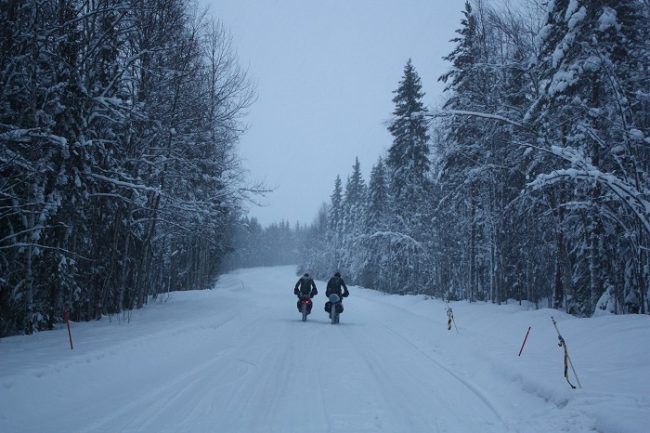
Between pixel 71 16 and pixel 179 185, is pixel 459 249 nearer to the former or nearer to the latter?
pixel 179 185

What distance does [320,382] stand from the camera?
6480 mm

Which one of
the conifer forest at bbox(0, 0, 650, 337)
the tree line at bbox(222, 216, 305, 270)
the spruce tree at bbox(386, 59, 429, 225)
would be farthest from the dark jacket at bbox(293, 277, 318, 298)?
the tree line at bbox(222, 216, 305, 270)

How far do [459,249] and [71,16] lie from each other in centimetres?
2760

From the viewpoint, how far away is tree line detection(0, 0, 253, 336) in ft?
27.3

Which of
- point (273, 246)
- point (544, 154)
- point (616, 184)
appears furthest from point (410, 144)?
point (273, 246)

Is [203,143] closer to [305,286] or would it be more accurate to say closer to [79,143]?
[79,143]

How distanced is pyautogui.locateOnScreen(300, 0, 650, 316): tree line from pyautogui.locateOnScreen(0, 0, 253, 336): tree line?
774 centimetres

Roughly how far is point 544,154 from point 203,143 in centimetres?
1151

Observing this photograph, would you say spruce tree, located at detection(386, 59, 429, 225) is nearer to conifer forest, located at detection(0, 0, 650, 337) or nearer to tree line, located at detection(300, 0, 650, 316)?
tree line, located at detection(300, 0, 650, 316)

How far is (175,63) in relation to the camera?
1512 cm

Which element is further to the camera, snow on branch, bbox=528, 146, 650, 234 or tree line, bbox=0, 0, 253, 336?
tree line, bbox=0, 0, 253, 336

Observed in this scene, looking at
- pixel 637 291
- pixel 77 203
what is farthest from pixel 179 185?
pixel 637 291

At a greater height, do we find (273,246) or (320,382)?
(273,246)

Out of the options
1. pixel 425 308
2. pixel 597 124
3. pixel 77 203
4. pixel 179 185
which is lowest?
pixel 425 308
